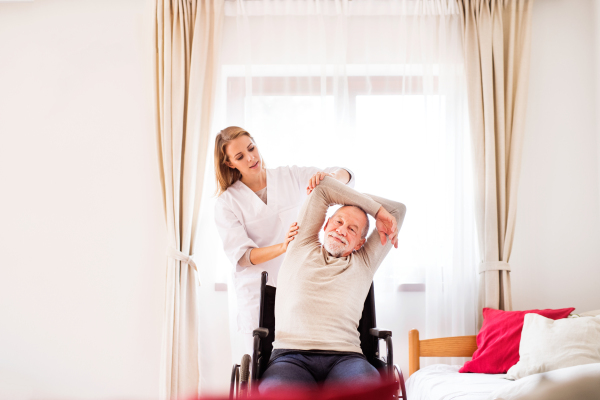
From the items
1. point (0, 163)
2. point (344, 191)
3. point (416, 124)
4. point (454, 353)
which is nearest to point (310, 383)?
point (344, 191)

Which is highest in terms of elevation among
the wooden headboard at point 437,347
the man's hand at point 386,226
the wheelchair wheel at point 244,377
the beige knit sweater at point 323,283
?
the man's hand at point 386,226

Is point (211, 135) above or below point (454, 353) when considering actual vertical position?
above

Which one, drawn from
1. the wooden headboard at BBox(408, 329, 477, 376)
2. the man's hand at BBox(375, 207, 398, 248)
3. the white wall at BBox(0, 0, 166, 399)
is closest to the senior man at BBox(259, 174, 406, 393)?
the man's hand at BBox(375, 207, 398, 248)

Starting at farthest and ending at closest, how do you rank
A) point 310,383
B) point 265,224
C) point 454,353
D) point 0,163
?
point 0,163 → point 454,353 → point 265,224 → point 310,383

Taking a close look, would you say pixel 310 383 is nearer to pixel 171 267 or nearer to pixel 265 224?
pixel 265 224

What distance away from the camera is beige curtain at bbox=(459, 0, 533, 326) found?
2520 millimetres

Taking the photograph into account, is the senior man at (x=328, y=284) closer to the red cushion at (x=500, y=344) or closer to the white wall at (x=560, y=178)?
the red cushion at (x=500, y=344)

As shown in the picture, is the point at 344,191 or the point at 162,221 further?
the point at 162,221

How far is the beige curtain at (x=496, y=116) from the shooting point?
252 cm

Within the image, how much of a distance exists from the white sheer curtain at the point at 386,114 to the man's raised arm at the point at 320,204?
749 mm

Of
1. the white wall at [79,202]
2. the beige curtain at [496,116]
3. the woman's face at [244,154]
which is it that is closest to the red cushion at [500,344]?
the beige curtain at [496,116]

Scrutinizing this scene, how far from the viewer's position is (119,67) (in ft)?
9.08

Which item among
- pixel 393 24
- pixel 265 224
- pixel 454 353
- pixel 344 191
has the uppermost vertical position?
pixel 393 24

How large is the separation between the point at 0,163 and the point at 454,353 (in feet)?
9.55
